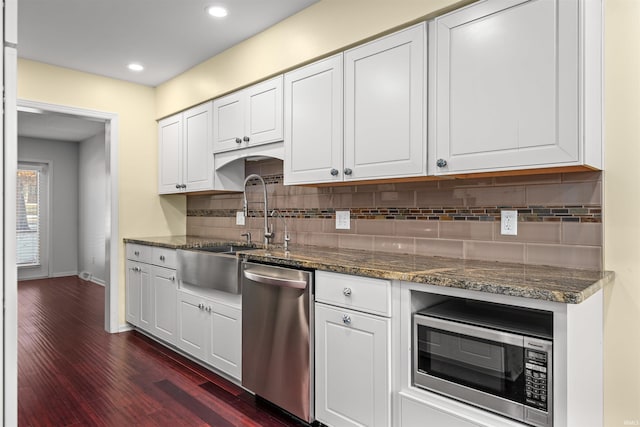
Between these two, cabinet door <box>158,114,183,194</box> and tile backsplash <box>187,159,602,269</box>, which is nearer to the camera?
tile backsplash <box>187,159,602,269</box>

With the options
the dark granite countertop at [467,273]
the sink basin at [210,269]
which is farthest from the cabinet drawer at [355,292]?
the sink basin at [210,269]

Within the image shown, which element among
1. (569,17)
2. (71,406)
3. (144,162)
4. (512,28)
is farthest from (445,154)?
(144,162)

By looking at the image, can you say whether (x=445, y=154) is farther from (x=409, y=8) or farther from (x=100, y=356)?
(x=100, y=356)

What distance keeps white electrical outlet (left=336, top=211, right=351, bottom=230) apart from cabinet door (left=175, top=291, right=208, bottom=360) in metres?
1.11

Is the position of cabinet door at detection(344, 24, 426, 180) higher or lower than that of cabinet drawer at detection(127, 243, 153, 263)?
higher

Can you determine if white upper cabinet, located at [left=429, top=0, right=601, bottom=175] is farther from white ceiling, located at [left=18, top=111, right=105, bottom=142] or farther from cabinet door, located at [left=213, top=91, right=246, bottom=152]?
white ceiling, located at [left=18, top=111, right=105, bottom=142]

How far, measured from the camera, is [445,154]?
75.9 inches

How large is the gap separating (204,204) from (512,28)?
3.29 m

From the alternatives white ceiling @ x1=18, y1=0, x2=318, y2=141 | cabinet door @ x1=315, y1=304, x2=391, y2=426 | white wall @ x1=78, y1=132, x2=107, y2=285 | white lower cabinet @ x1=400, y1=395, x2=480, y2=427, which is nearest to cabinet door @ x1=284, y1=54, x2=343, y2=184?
white ceiling @ x1=18, y1=0, x2=318, y2=141

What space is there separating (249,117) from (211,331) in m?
1.55

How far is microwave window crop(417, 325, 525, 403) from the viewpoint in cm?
145

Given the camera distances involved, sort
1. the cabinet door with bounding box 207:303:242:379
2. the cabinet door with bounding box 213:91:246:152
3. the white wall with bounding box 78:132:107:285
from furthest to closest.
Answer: the white wall with bounding box 78:132:107:285, the cabinet door with bounding box 213:91:246:152, the cabinet door with bounding box 207:303:242:379

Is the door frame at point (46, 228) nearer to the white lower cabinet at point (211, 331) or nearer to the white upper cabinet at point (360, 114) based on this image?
the white lower cabinet at point (211, 331)

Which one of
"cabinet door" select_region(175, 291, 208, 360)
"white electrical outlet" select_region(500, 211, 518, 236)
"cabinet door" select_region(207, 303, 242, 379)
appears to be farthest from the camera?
"cabinet door" select_region(175, 291, 208, 360)
